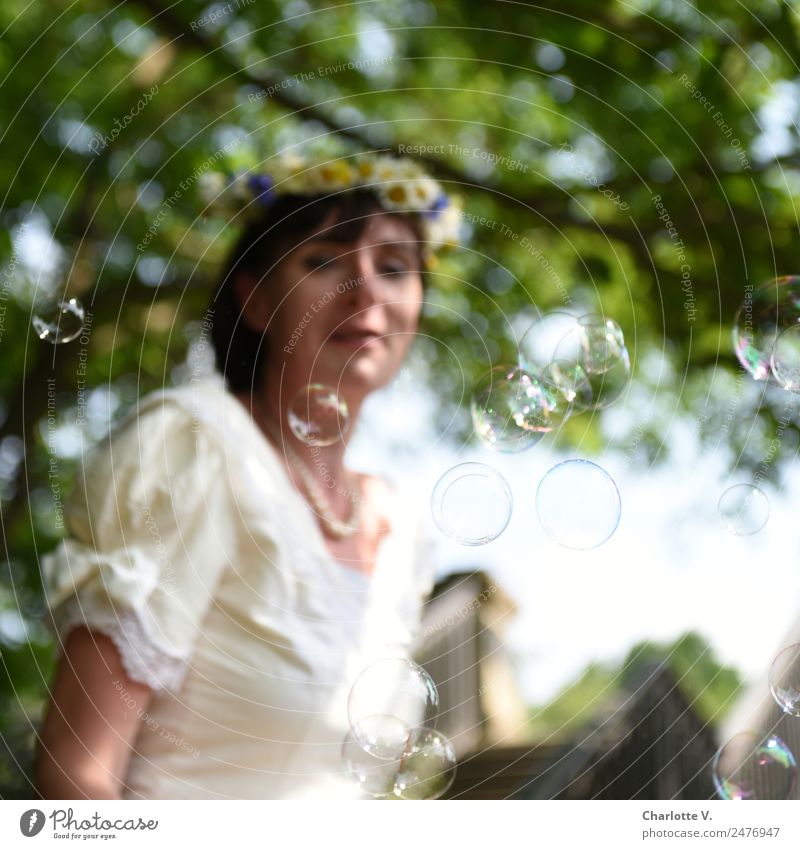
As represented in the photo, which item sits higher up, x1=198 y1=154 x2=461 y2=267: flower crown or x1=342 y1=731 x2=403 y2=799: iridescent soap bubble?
x1=198 y1=154 x2=461 y2=267: flower crown

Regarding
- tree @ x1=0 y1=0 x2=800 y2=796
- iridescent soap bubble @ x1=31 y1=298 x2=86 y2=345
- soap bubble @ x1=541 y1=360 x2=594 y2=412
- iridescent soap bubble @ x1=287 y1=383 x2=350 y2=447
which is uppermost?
tree @ x1=0 y1=0 x2=800 y2=796

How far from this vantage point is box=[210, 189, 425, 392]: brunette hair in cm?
260

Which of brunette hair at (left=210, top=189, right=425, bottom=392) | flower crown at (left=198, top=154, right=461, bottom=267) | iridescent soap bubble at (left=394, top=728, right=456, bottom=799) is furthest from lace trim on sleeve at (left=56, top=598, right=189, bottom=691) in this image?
flower crown at (left=198, top=154, right=461, bottom=267)

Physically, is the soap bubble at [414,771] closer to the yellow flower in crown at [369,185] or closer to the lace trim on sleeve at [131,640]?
the lace trim on sleeve at [131,640]

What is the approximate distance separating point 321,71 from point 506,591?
8.12ft

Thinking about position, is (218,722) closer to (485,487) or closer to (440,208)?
(485,487)

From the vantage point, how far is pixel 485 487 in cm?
264

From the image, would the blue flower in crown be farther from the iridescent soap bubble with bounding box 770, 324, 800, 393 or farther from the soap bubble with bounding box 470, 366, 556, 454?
the iridescent soap bubble with bounding box 770, 324, 800, 393

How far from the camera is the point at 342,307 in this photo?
255 cm

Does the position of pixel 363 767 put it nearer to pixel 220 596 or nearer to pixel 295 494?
pixel 220 596

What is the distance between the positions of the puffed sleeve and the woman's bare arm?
0.04 meters

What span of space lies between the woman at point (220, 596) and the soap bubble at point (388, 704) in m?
0.04

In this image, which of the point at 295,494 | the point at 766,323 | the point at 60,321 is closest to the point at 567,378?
the point at 766,323

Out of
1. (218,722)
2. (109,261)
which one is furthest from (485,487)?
(109,261)
